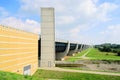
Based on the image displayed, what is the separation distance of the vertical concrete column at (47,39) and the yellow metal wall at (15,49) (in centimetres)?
1087

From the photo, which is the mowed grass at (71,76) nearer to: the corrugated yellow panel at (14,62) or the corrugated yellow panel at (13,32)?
the corrugated yellow panel at (14,62)

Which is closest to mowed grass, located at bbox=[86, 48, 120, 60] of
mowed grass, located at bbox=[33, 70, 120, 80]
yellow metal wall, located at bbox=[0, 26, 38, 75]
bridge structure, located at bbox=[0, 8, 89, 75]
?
bridge structure, located at bbox=[0, 8, 89, 75]

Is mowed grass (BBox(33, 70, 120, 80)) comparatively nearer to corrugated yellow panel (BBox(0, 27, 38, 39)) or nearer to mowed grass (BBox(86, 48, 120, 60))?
corrugated yellow panel (BBox(0, 27, 38, 39))

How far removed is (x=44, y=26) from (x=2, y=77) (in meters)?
45.2

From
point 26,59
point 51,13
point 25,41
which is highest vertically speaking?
point 51,13

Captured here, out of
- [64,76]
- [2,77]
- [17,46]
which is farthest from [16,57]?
[2,77]

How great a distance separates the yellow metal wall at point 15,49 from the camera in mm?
32812

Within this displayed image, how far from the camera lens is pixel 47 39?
62500 mm

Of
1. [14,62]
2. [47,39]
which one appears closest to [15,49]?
[14,62]

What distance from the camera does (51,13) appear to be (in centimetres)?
6288

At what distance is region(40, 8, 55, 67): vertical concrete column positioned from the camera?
62.2 metres

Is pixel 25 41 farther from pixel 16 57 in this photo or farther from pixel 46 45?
pixel 46 45

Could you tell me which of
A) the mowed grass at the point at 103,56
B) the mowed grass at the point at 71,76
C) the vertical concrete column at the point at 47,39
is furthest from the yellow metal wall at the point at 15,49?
the mowed grass at the point at 103,56

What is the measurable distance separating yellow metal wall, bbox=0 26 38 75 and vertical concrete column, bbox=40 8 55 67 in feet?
35.7
